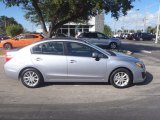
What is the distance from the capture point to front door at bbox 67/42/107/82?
32.6ft

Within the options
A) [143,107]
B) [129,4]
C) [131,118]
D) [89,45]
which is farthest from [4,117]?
[129,4]

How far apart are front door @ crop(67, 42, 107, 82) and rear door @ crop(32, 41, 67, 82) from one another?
0.21 m

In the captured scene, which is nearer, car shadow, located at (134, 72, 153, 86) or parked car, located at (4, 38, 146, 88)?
parked car, located at (4, 38, 146, 88)

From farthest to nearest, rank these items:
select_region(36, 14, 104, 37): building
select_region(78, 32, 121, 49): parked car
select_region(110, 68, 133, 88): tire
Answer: select_region(36, 14, 104, 37): building, select_region(78, 32, 121, 49): parked car, select_region(110, 68, 133, 88): tire

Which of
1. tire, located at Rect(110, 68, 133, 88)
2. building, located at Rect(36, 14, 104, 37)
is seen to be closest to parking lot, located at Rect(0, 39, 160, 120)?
tire, located at Rect(110, 68, 133, 88)

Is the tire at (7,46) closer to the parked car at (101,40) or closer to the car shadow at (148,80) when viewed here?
the parked car at (101,40)

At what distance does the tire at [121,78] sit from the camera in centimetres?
1007

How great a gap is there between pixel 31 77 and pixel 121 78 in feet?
9.05

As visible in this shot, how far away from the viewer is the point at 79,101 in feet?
27.7

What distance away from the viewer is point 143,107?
25.7 ft

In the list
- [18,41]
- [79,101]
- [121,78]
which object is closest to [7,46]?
[18,41]

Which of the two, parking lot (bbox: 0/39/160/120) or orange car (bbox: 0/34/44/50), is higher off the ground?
orange car (bbox: 0/34/44/50)

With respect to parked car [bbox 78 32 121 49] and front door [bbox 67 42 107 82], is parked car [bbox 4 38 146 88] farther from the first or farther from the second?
parked car [bbox 78 32 121 49]

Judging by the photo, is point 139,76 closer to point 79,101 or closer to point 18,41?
point 79,101
